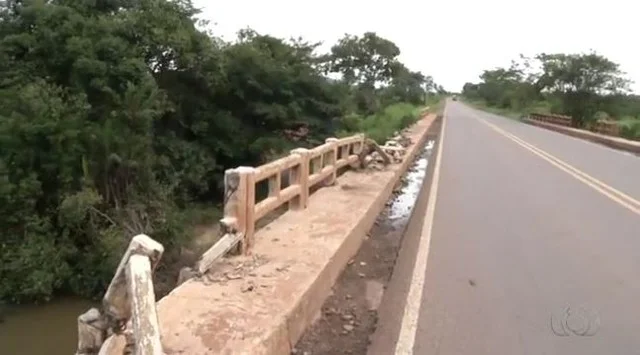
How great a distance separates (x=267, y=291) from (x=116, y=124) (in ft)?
57.3

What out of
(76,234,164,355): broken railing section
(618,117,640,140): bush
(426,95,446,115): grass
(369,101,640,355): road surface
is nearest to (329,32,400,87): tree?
(426,95,446,115): grass

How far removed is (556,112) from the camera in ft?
167

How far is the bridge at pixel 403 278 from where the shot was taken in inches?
148

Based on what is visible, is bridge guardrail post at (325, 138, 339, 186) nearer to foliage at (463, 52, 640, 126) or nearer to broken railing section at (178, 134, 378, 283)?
broken railing section at (178, 134, 378, 283)

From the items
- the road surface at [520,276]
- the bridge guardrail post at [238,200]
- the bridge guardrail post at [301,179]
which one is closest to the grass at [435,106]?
the road surface at [520,276]

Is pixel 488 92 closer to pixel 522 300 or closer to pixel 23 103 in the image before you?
pixel 23 103

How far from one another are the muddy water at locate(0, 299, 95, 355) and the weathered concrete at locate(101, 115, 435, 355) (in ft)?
30.5


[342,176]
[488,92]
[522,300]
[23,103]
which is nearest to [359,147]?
[342,176]

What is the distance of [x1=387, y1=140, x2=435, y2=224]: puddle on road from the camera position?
9.95m

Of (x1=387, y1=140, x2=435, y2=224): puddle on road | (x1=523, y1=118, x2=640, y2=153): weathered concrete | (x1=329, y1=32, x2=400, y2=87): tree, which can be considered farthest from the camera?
(x1=329, y1=32, x2=400, y2=87): tree

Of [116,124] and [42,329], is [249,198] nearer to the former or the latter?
[42,329]

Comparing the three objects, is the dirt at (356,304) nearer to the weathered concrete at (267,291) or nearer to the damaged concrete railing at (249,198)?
the weathered concrete at (267,291)

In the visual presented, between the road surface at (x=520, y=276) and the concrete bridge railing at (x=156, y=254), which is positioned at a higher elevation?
the concrete bridge railing at (x=156, y=254)

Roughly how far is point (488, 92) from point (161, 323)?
12389 cm
